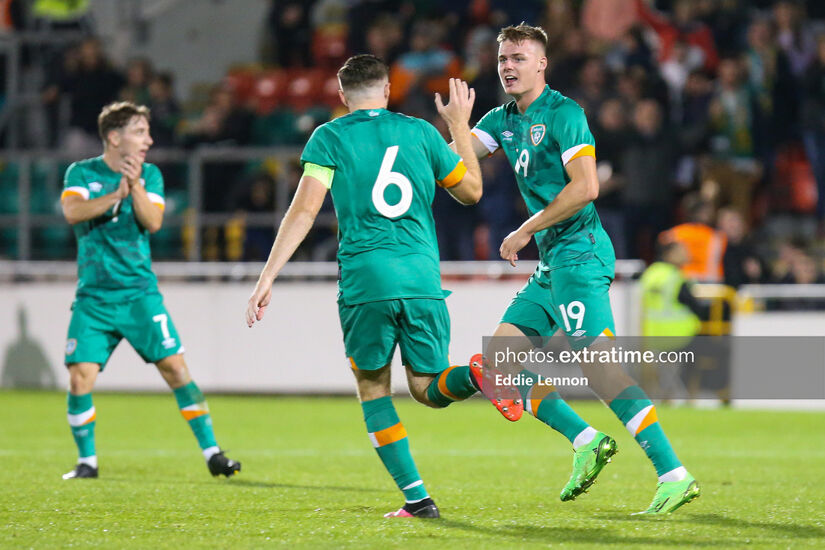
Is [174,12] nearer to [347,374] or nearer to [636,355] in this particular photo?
[347,374]

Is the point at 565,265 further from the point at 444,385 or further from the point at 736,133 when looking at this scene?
the point at 736,133

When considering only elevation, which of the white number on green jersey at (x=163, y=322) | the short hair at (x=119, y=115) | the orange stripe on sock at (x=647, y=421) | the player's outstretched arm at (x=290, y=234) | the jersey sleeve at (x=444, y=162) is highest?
the short hair at (x=119, y=115)

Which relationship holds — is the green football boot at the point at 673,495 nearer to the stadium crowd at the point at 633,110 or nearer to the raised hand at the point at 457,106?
the raised hand at the point at 457,106

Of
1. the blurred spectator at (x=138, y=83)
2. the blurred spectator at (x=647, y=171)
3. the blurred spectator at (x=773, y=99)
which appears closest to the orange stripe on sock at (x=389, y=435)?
the blurred spectator at (x=647, y=171)

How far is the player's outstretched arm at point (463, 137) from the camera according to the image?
19.4 feet

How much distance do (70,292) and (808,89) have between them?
29.0 feet

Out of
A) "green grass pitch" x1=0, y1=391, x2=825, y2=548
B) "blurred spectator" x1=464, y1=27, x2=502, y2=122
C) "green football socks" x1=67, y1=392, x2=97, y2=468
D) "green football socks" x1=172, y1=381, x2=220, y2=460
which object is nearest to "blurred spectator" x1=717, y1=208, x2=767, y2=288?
"green grass pitch" x1=0, y1=391, x2=825, y2=548

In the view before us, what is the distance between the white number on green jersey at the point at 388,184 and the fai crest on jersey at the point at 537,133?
30.3 inches

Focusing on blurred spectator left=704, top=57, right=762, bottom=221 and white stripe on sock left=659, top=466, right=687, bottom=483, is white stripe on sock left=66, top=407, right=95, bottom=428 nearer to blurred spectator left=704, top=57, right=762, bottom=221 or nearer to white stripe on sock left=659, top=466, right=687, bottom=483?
white stripe on sock left=659, top=466, right=687, bottom=483

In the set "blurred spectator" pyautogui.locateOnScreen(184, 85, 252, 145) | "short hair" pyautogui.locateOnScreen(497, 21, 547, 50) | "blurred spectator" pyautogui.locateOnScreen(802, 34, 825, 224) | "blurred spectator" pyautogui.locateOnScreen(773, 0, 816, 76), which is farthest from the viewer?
"blurred spectator" pyautogui.locateOnScreen(184, 85, 252, 145)

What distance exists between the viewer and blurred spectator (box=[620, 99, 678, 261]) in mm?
14852

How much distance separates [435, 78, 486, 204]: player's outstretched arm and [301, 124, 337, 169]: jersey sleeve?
520 millimetres

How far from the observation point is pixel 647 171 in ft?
48.9

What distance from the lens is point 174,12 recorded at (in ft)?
68.6
